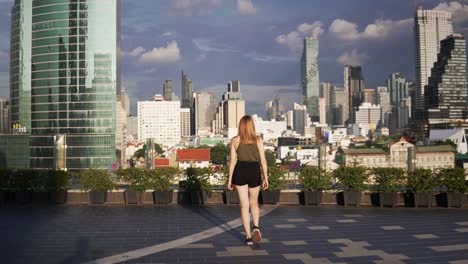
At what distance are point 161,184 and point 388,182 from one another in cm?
483

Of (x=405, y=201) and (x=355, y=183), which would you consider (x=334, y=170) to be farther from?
(x=405, y=201)

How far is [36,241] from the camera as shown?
20.9ft

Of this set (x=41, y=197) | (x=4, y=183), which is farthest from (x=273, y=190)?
(x=4, y=183)

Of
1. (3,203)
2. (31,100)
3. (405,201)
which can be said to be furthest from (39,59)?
(405,201)

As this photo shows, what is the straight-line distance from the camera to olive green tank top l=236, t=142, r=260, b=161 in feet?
19.4

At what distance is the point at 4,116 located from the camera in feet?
226

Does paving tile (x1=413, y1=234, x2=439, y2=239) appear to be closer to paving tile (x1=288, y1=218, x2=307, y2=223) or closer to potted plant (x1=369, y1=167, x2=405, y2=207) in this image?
paving tile (x1=288, y1=218, x2=307, y2=223)

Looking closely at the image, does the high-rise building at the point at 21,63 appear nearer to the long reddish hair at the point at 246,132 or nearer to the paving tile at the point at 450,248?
the long reddish hair at the point at 246,132

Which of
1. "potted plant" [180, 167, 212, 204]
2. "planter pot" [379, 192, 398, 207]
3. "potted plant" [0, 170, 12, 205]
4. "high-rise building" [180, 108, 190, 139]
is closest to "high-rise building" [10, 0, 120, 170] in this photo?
"potted plant" [0, 170, 12, 205]

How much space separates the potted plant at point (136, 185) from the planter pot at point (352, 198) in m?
Result: 4.26

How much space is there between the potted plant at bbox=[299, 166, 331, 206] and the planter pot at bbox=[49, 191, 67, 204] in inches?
203

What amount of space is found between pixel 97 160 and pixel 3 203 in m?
55.3

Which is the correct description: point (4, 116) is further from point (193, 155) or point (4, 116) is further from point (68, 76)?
point (193, 155)

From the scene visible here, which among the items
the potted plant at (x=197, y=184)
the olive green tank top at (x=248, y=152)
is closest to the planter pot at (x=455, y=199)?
the potted plant at (x=197, y=184)
